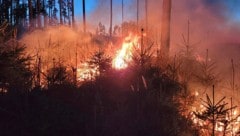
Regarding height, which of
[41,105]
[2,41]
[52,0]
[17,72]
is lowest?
[41,105]

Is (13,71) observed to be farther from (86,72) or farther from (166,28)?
(166,28)

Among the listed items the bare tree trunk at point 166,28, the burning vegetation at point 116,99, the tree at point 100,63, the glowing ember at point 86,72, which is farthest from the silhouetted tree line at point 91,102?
the bare tree trunk at point 166,28

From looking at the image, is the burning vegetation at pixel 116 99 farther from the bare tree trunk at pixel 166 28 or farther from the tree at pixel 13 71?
the bare tree trunk at pixel 166 28

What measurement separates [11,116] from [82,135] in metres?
1.45

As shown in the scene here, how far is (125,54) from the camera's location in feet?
44.3

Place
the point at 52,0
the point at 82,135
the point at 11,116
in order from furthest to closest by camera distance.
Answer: the point at 52,0 → the point at 11,116 → the point at 82,135

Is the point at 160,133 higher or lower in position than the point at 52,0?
lower

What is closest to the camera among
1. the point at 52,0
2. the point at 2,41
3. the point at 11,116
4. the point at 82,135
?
the point at 82,135

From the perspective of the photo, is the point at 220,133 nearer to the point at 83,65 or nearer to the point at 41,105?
the point at 41,105

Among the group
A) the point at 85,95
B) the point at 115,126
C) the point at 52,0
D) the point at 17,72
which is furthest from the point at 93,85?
the point at 52,0

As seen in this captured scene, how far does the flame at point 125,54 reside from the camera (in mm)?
11856

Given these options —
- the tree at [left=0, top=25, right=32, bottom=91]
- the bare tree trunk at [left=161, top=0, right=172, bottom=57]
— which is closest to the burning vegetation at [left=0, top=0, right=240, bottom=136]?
the tree at [left=0, top=25, right=32, bottom=91]

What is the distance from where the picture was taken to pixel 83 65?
12656 mm

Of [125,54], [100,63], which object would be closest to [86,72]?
[100,63]
